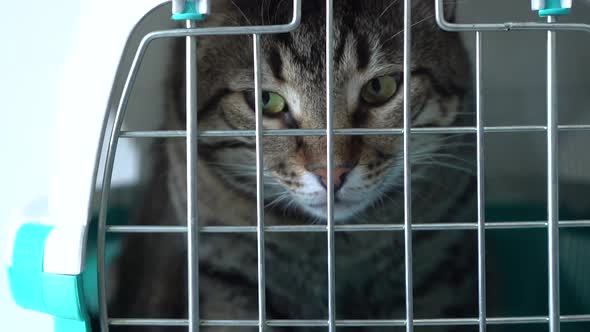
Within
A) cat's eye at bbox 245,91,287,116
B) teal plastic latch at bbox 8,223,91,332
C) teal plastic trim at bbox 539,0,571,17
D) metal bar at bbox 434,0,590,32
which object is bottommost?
teal plastic latch at bbox 8,223,91,332

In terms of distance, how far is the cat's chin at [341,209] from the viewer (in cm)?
82

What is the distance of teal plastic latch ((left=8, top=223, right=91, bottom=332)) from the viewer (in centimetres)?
68

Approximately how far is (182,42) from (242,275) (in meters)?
0.33

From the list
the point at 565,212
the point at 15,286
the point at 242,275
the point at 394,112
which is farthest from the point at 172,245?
the point at 565,212

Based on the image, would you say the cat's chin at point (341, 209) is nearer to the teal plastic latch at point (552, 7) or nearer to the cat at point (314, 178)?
the cat at point (314, 178)

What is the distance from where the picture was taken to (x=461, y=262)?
35.4 inches

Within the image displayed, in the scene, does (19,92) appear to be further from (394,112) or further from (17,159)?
(394,112)

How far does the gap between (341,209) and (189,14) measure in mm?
323

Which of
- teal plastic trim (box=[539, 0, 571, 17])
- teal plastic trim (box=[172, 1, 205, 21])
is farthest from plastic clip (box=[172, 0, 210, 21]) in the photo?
teal plastic trim (box=[539, 0, 571, 17])

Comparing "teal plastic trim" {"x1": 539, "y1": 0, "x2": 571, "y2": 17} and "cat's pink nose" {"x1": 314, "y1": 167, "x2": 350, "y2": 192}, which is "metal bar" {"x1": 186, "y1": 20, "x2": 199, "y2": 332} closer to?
"cat's pink nose" {"x1": 314, "y1": 167, "x2": 350, "y2": 192}

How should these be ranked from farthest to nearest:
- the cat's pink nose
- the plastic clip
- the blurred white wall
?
the blurred white wall < the cat's pink nose < the plastic clip

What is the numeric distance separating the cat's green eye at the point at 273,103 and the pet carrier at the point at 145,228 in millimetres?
187

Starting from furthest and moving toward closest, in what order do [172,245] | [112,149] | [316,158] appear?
[172,245]
[316,158]
[112,149]

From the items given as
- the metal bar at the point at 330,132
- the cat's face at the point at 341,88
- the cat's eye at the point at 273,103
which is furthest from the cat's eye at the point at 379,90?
the metal bar at the point at 330,132
